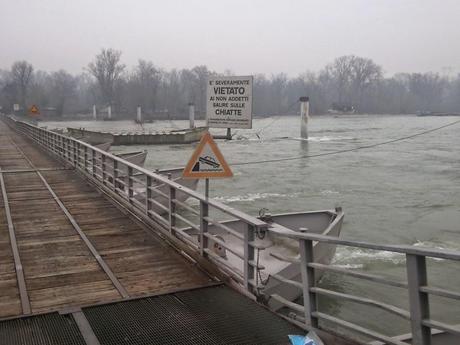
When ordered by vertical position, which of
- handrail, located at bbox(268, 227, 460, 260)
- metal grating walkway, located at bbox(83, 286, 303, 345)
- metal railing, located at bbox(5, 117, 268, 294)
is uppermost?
handrail, located at bbox(268, 227, 460, 260)

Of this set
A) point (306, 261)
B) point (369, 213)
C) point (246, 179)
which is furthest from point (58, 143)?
point (306, 261)

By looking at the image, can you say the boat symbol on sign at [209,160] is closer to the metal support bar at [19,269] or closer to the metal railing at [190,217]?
the metal railing at [190,217]

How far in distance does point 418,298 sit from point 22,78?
134 metres

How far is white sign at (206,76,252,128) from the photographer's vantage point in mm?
6293

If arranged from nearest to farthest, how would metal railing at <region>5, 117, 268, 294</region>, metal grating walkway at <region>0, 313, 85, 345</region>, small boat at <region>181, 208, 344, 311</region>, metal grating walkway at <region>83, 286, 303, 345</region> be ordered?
metal grating walkway at <region>0, 313, 85, 345</region>, metal grating walkway at <region>83, 286, 303, 345</region>, metal railing at <region>5, 117, 268, 294</region>, small boat at <region>181, 208, 344, 311</region>

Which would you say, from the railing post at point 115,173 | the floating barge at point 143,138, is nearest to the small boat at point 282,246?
the railing post at point 115,173

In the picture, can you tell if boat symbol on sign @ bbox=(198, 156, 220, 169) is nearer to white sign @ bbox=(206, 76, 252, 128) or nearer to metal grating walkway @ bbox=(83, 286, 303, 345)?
white sign @ bbox=(206, 76, 252, 128)

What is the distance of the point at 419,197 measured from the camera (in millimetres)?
19094

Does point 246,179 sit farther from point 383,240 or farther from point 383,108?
point 383,108

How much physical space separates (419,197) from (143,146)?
114 ft

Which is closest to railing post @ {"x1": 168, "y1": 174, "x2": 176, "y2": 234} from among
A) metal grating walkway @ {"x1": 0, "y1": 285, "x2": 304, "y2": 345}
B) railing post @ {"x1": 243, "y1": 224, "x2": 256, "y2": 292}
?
metal grating walkway @ {"x1": 0, "y1": 285, "x2": 304, "y2": 345}

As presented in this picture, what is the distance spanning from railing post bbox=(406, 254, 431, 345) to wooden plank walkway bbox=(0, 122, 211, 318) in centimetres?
279

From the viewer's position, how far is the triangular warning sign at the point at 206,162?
19.7 ft

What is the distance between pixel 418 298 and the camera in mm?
3549
